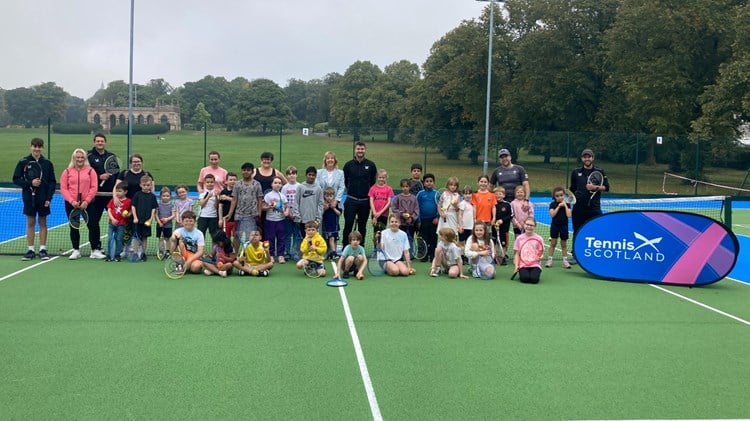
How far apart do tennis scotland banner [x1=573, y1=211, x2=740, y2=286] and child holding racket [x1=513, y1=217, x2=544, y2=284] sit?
0.83 m

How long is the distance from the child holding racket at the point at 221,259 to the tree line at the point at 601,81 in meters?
22.2

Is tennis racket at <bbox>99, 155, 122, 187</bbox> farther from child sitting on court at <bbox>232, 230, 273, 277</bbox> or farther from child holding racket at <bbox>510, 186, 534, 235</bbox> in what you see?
child holding racket at <bbox>510, 186, 534, 235</bbox>

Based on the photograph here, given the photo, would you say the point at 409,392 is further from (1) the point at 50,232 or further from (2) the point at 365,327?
(1) the point at 50,232

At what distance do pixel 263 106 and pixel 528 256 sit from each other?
77.0 m

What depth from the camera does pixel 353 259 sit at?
10.3 meters

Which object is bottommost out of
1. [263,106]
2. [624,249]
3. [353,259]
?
[353,259]

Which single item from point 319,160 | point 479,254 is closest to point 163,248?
point 479,254

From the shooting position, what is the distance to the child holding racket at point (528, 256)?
33.3ft

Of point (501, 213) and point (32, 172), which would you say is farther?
point (501, 213)

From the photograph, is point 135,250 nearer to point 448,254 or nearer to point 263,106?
point 448,254

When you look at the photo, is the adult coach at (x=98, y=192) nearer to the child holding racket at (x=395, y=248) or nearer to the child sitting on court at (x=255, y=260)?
the child sitting on court at (x=255, y=260)

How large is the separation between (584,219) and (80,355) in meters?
8.28

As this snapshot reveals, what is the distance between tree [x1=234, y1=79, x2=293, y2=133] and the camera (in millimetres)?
83938

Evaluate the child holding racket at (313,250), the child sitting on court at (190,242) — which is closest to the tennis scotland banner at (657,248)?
the child holding racket at (313,250)
